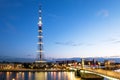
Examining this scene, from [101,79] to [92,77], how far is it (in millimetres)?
3584

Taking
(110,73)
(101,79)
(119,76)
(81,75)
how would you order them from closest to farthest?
(119,76) → (110,73) → (101,79) → (81,75)

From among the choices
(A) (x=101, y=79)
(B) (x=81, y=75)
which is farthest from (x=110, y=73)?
(B) (x=81, y=75)

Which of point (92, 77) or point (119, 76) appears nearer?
point (119, 76)

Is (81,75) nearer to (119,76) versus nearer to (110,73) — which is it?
(110,73)

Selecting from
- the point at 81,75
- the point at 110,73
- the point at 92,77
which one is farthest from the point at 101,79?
the point at 110,73

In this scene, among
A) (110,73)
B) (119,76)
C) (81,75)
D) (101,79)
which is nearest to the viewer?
(119,76)

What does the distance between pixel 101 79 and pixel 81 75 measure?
11.8 meters

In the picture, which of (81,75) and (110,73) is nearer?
(110,73)

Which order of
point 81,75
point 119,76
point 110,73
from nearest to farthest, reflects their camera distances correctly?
point 119,76
point 110,73
point 81,75

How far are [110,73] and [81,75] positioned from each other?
53.9 metres

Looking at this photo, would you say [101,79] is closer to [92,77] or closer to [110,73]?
[92,77]

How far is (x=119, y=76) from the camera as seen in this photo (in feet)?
136

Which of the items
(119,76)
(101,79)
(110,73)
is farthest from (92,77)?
(119,76)

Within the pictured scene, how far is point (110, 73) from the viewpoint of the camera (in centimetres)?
4778
